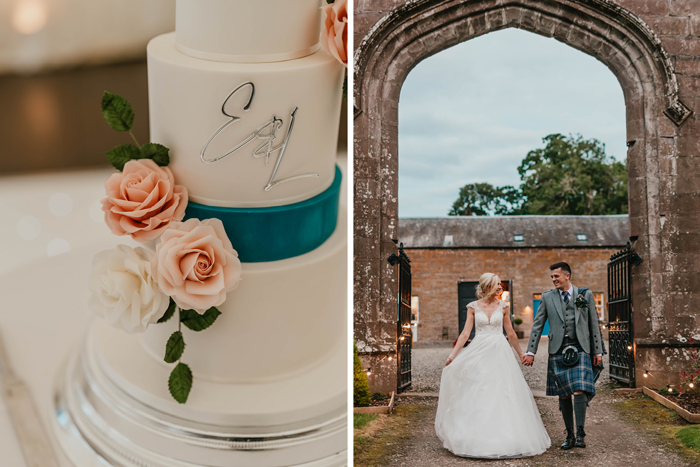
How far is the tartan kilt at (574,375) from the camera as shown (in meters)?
2.19

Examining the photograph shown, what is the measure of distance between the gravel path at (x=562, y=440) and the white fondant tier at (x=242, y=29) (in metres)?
1.64

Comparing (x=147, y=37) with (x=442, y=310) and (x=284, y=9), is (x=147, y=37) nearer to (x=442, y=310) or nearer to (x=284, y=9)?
(x=284, y=9)

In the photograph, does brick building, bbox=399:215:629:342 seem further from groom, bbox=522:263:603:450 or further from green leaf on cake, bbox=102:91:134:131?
green leaf on cake, bbox=102:91:134:131

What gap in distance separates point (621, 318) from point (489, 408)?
775 millimetres

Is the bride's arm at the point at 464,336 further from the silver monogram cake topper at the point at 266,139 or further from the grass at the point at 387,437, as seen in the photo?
the silver monogram cake topper at the point at 266,139

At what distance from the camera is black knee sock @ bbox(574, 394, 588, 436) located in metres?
2.20

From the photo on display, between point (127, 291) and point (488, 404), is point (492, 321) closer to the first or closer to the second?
point (488, 404)

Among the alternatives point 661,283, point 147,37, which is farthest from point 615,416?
point 147,37

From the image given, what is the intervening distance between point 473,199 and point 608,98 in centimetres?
78

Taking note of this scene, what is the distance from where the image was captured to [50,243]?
4.60 ft

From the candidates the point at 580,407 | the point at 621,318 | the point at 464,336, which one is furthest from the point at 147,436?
the point at 621,318

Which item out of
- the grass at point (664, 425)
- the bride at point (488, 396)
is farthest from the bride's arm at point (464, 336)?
the grass at point (664, 425)

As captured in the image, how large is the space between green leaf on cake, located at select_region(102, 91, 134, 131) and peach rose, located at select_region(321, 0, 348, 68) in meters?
0.53

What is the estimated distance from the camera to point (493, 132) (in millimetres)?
2467
